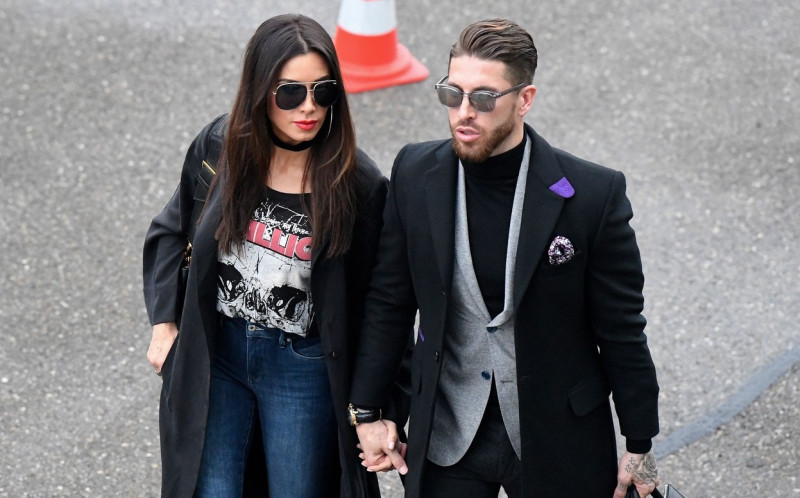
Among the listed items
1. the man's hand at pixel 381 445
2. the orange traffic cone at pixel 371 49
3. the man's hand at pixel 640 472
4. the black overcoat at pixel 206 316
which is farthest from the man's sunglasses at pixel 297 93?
the orange traffic cone at pixel 371 49

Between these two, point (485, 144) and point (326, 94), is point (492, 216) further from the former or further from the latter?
point (326, 94)

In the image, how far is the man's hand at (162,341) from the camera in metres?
3.89

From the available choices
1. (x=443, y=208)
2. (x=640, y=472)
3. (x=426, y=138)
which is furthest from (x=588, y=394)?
(x=426, y=138)

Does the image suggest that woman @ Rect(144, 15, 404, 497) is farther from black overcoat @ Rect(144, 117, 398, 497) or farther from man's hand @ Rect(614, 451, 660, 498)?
man's hand @ Rect(614, 451, 660, 498)

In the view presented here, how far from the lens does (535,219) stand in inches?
127

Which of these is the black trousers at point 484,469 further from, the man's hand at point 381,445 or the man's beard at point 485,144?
the man's beard at point 485,144

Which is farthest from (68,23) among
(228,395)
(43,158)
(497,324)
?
(497,324)

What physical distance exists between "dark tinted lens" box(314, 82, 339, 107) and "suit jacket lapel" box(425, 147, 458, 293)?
1.35 feet

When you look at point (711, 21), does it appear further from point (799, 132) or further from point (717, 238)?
point (717, 238)

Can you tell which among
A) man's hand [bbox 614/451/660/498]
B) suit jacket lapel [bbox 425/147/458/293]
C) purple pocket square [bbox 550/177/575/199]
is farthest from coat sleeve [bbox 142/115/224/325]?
man's hand [bbox 614/451/660/498]

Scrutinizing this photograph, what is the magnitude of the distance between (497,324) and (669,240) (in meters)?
3.11

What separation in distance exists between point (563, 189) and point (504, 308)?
0.38 metres

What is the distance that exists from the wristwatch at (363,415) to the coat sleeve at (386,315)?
0.03 metres

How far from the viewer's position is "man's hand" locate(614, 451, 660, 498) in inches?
136
